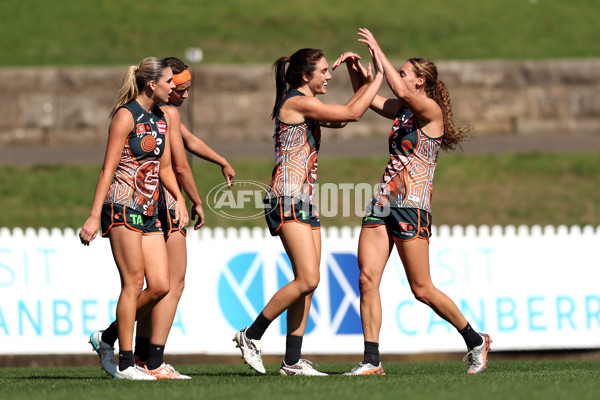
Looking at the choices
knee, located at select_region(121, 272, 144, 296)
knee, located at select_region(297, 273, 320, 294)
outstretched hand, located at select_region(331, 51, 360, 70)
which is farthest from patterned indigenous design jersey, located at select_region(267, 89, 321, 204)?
knee, located at select_region(121, 272, 144, 296)

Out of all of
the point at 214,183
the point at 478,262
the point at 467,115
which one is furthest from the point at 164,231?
the point at 467,115

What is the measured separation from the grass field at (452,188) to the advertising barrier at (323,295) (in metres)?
3.58

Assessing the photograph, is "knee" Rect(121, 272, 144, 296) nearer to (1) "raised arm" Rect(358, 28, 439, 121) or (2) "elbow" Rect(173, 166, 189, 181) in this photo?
(2) "elbow" Rect(173, 166, 189, 181)

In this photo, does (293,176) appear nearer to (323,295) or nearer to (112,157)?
(112,157)

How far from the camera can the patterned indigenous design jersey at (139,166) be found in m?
6.14

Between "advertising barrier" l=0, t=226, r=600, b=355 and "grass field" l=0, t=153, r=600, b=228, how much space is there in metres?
3.58

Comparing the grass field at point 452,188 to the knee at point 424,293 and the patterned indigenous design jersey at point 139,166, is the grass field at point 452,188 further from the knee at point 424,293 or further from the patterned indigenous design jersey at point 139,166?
the patterned indigenous design jersey at point 139,166

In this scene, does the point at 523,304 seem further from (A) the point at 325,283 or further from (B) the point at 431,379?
(B) the point at 431,379

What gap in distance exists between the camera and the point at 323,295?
986 cm

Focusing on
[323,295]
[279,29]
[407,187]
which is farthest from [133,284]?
[279,29]

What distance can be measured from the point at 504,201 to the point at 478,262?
506cm

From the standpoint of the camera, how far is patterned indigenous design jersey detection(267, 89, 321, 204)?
6391mm

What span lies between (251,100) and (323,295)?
8.80 m

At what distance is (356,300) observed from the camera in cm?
988
